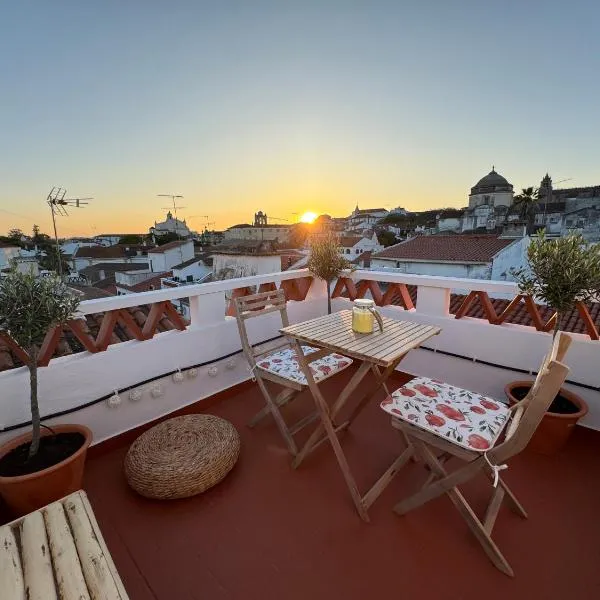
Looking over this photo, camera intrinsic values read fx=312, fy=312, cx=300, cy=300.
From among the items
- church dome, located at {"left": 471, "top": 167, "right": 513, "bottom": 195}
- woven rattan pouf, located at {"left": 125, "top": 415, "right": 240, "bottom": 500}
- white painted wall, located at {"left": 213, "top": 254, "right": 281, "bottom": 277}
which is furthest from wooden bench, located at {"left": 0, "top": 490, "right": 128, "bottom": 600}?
church dome, located at {"left": 471, "top": 167, "right": 513, "bottom": 195}

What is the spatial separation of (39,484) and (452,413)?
217 cm

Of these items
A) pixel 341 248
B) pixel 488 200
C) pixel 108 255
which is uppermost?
pixel 488 200

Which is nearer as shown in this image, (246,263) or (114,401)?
(114,401)

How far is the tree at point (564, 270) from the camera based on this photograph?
195 centimetres

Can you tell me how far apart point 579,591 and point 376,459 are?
3.54 feet

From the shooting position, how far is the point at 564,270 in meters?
1.97

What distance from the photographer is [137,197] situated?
12406 millimetres

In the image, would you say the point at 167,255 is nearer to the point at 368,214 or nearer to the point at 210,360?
the point at 210,360

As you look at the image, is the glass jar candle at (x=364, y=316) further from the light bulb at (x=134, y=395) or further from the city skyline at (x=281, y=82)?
the city skyline at (x=281, y=82)

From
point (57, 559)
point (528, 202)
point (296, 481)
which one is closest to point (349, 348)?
point (296, 481)

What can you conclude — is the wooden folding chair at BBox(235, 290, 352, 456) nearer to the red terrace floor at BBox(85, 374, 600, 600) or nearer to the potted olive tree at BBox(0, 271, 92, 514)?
the red terrace floor at BBox(85, 374, 600, 600)

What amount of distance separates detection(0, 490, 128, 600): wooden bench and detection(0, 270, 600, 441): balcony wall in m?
1.22

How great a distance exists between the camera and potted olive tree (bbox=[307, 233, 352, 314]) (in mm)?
3363

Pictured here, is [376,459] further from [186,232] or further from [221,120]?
[186,232]
